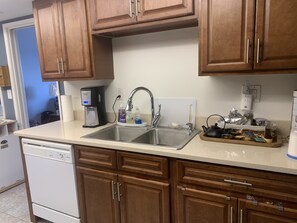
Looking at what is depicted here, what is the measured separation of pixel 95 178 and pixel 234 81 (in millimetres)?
1344

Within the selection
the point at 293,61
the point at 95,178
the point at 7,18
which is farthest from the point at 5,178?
the point at 293,61

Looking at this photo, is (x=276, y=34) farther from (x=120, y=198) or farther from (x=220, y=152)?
(x=120, y=198)

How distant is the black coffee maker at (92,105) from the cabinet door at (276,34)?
1447 mm

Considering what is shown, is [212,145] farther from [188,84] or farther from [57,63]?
[57,63]

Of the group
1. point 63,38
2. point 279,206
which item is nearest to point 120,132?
point 63,38

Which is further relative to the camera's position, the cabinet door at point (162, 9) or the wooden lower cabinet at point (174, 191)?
the cabinet door at point (162, 9)

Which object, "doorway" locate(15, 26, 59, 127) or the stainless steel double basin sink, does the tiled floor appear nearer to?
the stainless steel double basin sink

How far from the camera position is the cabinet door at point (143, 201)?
1528 millimetres

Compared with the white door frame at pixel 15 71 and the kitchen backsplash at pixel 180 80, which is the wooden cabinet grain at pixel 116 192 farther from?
the white door frame at pixel 15 71

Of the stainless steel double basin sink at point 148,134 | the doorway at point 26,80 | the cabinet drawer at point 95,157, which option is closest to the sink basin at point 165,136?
the stainless steel double basin sink at point 148,134

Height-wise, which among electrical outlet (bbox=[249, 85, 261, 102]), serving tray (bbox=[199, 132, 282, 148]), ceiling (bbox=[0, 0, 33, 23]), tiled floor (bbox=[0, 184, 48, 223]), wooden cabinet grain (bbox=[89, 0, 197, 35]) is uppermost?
ceiling (bbox=[0, 0, 33, 23])

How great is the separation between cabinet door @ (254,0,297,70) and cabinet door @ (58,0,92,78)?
54.1 inches

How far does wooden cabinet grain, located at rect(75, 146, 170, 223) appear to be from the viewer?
5.08ft

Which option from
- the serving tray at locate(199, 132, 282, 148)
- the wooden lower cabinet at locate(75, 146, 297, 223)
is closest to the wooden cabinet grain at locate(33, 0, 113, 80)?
the wooden lower cabinet at locate(75, 146, 297, 223)
